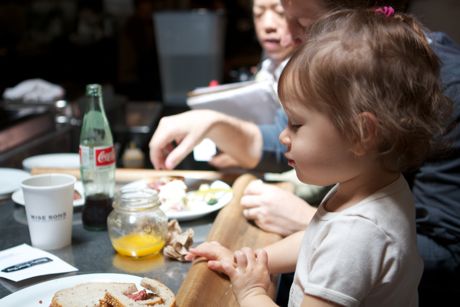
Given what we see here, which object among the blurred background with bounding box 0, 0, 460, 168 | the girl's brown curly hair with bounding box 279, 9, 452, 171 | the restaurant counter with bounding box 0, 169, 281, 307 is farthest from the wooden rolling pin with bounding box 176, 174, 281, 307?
the blurred background with bounding box 0, 0, 460, 168

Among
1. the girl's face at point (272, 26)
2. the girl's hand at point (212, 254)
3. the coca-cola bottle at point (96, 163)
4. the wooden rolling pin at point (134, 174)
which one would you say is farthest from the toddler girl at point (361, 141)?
the girl's face at point (272, 26)

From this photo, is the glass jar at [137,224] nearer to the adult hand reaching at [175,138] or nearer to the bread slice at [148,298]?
the bread slice at [148,298]

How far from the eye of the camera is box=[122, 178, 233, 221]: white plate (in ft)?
4.11

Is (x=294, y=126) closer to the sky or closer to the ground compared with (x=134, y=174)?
closer to the sky

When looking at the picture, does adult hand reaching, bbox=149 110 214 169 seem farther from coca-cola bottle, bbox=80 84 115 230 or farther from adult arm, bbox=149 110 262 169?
coca-cola bottle, bbox=80 84 115 230

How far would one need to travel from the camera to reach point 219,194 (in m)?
1.41

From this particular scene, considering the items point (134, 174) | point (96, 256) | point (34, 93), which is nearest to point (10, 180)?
point (134, 174)

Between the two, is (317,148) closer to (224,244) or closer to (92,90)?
(224,244)

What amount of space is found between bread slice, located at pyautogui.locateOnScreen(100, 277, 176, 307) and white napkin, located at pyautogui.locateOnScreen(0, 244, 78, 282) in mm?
169

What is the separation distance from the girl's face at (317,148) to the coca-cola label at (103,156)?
54cm

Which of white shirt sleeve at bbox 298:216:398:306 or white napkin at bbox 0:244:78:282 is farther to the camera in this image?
white napkin at bbox 0:244:78:282

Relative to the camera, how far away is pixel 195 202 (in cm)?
135

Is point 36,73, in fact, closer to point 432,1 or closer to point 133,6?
point 133,6

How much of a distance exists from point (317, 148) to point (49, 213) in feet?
1.88
